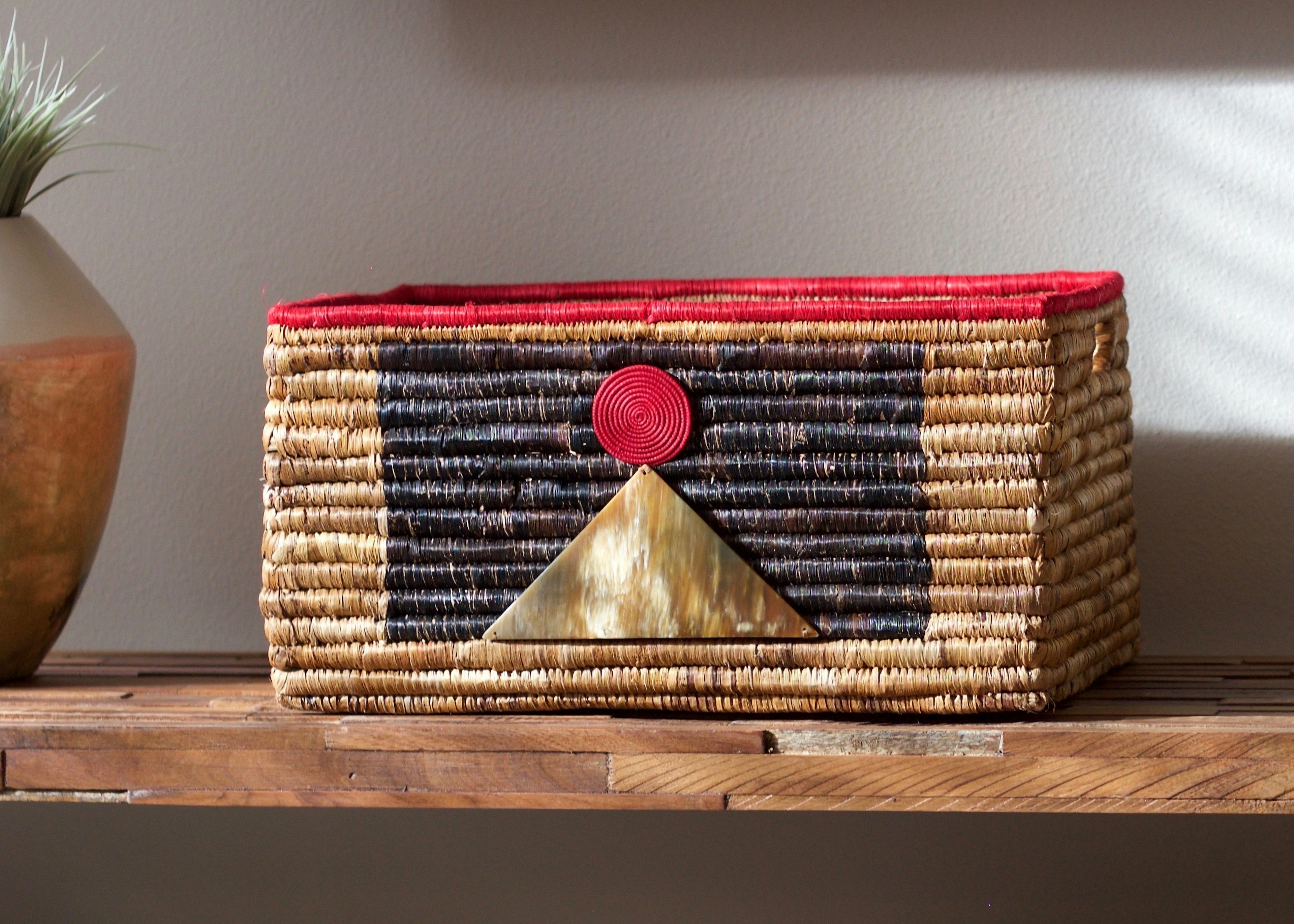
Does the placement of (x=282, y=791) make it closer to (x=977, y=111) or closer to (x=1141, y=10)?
(x=977, y=111)

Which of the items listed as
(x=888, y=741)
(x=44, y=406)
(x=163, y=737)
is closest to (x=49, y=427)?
(x=44, y=406)

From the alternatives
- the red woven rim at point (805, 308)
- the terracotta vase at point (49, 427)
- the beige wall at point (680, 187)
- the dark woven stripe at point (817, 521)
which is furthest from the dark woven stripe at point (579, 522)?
the beige wall at point (680, 187)

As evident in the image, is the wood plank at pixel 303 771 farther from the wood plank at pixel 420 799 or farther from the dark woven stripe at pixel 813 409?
the dark woven stripe at pixel 813 409

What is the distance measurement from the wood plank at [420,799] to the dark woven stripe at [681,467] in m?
0.19

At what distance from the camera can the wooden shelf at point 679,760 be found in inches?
28.6

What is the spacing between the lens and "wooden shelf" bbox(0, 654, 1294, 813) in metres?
0.73

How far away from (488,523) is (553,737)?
13 cm

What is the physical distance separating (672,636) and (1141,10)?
0.67 metres

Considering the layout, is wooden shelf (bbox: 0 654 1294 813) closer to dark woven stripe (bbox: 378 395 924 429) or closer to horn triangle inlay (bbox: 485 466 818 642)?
horn triangle inlay (bbox: 485 466 818 642)

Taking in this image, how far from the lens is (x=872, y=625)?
763mm

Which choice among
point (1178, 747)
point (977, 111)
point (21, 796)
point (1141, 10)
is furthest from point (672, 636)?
point (1141, 10)

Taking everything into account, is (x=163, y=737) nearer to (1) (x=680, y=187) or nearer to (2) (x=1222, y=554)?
(1) (x=680, y=187)

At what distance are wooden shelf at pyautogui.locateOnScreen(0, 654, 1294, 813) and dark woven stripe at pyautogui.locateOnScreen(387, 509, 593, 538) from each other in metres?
0.11

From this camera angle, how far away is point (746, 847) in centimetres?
113
